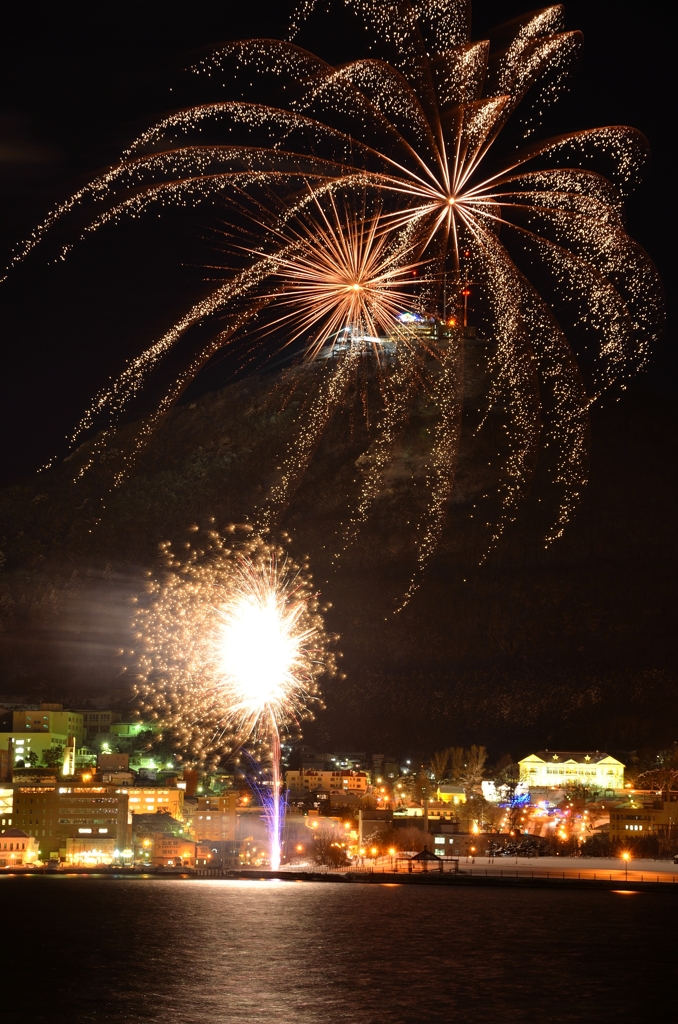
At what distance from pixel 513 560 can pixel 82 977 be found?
141m

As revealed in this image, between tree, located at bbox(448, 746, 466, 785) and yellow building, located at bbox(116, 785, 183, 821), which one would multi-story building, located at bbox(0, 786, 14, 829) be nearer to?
yellow building, located at bbox(116, 785, 183, 821)

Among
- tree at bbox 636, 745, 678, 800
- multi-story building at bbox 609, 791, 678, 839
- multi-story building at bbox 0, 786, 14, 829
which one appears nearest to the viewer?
multi-story building at bbox 609, 791, 678, 839

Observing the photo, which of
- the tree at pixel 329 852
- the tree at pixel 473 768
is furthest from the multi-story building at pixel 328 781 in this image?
the tree at pixel 329 852

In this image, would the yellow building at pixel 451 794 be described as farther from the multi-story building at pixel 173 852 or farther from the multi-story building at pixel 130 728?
the multi-story building at pixel 130 728

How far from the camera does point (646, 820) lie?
12069 centimetres

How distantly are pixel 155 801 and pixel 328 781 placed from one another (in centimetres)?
2285

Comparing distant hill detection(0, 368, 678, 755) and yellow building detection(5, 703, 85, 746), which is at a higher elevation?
distant hill detection(0, 368, 678, 755)

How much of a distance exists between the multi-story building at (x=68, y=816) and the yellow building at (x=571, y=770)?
42.8 metres

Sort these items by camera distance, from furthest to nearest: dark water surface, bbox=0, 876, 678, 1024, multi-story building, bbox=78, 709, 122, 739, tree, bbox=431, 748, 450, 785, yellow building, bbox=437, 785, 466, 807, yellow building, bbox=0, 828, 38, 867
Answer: multi-story building, bbox=78, 709, 122, 739
tree, bbox=431, 748, 450, 785
yellow building, bbox=437, 785, 466, 807
yellow building, bbox=0, 828, 38, 867
dark water surface, bbox=0, 876, 678, 1024

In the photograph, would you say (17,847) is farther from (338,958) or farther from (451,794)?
(338,958)

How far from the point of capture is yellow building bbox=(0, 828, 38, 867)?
123188 mm

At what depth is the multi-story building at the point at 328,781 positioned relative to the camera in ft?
484

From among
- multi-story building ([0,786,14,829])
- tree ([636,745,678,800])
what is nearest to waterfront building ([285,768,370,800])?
multi-story building ([0,786,14,829])

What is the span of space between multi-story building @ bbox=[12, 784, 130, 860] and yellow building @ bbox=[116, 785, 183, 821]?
6172 mm
